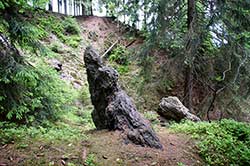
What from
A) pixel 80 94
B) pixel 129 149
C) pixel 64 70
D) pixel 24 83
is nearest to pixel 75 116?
pixel 80 94

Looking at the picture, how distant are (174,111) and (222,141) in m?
3.13

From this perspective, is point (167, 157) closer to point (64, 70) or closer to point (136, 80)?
point (136, 80)

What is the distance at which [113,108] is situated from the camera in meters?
5.97

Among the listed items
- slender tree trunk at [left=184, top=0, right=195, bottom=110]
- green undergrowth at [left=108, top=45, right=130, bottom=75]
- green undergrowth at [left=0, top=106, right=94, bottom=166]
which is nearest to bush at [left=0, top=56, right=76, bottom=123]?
green undergrowth at [left=0, top=106, right=94, bottom=166]

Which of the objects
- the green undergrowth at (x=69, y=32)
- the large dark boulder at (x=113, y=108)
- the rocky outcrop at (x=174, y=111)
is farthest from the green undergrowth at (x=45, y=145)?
the green undergrowth at (x=69, y=32)

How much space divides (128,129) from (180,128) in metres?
2.23

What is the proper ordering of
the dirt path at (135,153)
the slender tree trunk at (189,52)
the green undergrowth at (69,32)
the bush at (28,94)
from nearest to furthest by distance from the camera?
1. the dirt path at (135,153)
2. the bush at (28,94)
3. the slender tree trunk at (189,52)
4. the green undergrowth at (69,32)

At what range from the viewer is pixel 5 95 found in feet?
17.7

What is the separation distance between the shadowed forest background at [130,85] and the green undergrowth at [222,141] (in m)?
0.02

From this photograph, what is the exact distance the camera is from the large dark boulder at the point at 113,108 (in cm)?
573

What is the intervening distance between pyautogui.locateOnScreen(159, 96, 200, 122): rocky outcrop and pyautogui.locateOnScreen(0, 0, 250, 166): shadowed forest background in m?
0.04

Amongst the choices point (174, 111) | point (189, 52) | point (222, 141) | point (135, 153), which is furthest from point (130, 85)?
point (135, 153)

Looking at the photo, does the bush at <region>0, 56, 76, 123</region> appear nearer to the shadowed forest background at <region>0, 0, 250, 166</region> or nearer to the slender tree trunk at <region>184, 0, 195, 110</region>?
the shadowed forest background at <region>0, 0, 250, 166</region>

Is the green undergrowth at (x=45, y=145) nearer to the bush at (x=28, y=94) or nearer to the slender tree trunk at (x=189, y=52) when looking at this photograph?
the bush at (x=28, y=94)
